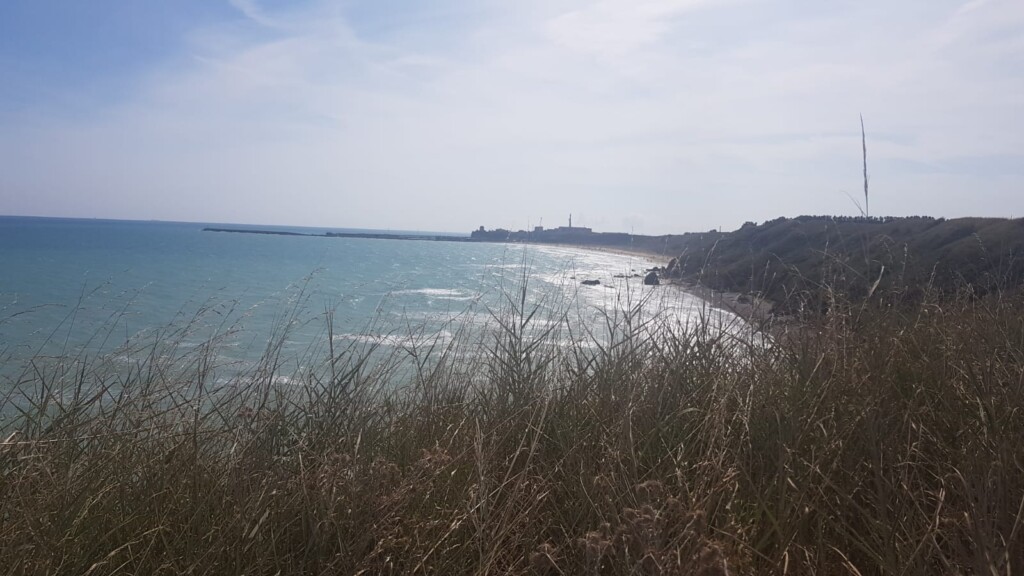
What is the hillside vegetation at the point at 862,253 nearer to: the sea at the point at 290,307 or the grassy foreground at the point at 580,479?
the sea at the point at 290,307

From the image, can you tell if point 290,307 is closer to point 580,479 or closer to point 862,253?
point 862,253

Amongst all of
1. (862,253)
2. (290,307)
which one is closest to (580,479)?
(862,253)

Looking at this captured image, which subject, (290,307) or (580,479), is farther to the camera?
(290,307)

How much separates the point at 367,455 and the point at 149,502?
29.8 inches

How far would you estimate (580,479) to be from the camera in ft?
8.00

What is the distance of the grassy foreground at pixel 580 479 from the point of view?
6.84ft

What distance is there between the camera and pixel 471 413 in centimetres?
338

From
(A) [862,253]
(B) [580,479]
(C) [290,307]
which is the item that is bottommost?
(C) [290,307]

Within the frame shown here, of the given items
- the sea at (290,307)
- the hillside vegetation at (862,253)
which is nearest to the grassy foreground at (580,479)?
the sea at (290,307)

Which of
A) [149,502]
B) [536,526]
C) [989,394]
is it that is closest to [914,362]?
[989,394]

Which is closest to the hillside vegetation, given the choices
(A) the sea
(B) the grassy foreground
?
(A) the sea

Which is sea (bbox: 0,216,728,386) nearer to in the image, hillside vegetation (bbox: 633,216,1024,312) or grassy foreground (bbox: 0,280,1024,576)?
grassy foreground (bbox: 0,280,1024,576)

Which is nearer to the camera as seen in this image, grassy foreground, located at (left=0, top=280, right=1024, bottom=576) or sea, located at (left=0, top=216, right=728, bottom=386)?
grassy foreground, located at (left=0, top=280, right=1024, bottom=576)

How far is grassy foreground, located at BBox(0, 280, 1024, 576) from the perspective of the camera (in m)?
2.08
